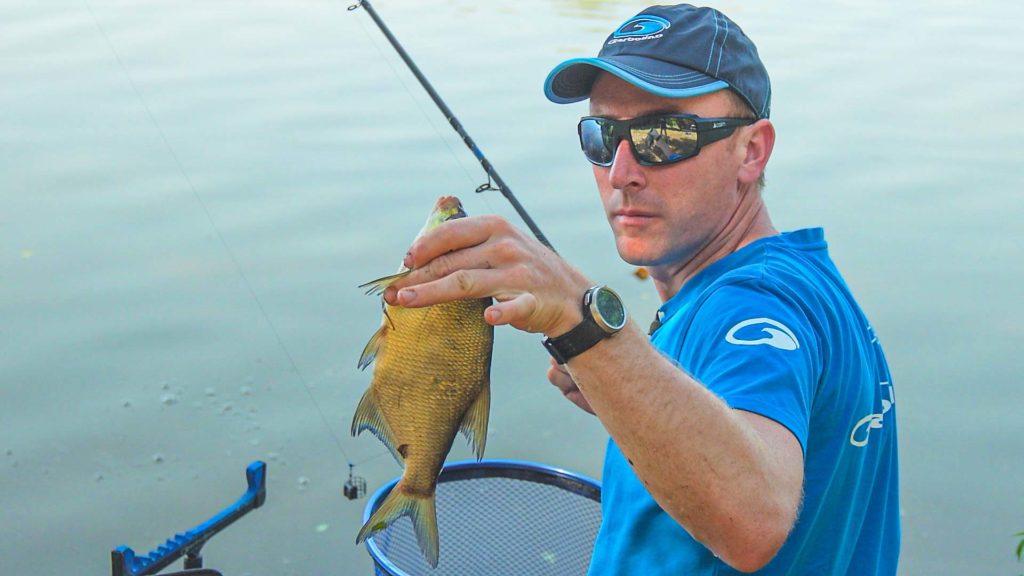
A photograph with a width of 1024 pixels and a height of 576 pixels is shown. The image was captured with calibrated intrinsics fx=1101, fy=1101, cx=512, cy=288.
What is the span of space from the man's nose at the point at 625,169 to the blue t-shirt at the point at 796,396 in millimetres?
260

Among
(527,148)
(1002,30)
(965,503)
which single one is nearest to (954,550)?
(965,503)

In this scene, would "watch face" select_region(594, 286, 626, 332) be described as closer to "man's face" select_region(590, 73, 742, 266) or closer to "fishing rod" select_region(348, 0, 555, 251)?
"man's face" select_region(590, 73, 742, 266)

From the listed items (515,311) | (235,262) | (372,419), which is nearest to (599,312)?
(515,311)

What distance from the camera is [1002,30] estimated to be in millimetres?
14742

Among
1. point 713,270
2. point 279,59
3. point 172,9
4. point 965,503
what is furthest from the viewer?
point 172,9

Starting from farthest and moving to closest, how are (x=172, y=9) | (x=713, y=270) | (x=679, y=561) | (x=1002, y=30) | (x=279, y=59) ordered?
(x=1002, y=30), (x=172, y=9), (x=279, y=59), (x=713, y=270), (x=679, y=561)

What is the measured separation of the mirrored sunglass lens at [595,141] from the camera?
2.46 m

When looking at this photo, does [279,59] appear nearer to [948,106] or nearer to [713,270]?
[948,106]

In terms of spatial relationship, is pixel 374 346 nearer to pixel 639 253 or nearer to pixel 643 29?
pixel 639 253

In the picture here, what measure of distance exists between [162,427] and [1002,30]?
1324 cm

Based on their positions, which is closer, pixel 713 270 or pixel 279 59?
pixel 713 270

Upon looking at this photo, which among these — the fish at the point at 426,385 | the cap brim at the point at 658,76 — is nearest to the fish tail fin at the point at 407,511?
the fish at the point at 426,385

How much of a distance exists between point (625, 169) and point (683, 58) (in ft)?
0.88

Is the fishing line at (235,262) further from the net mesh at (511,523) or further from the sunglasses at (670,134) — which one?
the sunglasses at (670,134)
